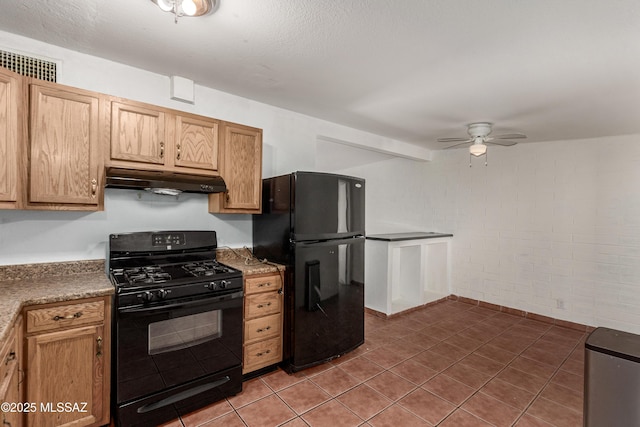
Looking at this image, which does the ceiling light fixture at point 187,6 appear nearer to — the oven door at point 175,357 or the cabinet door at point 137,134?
the cabinet door at point 137,134

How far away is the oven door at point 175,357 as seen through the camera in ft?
6.20

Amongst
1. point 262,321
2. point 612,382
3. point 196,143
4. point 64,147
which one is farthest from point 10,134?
point 612,382

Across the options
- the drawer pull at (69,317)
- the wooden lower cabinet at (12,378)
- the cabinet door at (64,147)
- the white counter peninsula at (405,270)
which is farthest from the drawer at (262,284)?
the white counter peninsula at (405,270)

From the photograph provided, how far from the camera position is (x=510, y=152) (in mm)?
4484

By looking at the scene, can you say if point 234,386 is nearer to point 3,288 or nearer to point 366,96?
point 3,288

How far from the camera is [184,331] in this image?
6.88 feet

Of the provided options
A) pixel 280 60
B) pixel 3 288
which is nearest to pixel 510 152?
pixel 280 60

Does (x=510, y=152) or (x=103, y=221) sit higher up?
(x=510, y=152)

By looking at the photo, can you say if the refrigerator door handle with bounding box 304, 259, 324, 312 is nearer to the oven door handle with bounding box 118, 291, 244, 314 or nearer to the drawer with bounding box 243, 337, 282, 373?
the drawer with bounding box 243, 337, 282, 373

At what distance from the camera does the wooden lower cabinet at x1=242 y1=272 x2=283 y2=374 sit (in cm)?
251

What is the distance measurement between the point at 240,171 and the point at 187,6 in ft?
4.37

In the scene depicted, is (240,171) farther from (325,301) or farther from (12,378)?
(12,378)

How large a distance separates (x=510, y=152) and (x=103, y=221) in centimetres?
499

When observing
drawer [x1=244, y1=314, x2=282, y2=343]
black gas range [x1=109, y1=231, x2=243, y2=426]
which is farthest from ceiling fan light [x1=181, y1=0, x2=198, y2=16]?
drawer [x1=244, y1=314, x2=282, y2=343]
